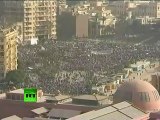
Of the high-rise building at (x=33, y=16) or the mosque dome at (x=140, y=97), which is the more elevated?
the high-rise building at (x=33, y=16)

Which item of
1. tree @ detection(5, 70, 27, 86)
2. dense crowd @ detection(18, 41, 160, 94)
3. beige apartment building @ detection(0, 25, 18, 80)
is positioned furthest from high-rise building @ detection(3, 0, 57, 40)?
tree @ detection(5, 70, 27, 86)

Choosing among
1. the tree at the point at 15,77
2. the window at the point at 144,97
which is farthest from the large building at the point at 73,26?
the window at the point at 144,97

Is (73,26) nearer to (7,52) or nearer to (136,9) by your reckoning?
(136,9)

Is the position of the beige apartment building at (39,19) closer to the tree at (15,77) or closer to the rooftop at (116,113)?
the tree at (15,77)

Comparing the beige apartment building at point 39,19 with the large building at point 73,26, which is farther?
the large building at point 73,26

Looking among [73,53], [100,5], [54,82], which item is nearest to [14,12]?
[73,53]

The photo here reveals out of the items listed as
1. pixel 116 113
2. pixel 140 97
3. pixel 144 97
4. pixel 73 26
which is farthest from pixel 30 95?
pixel 73 26
